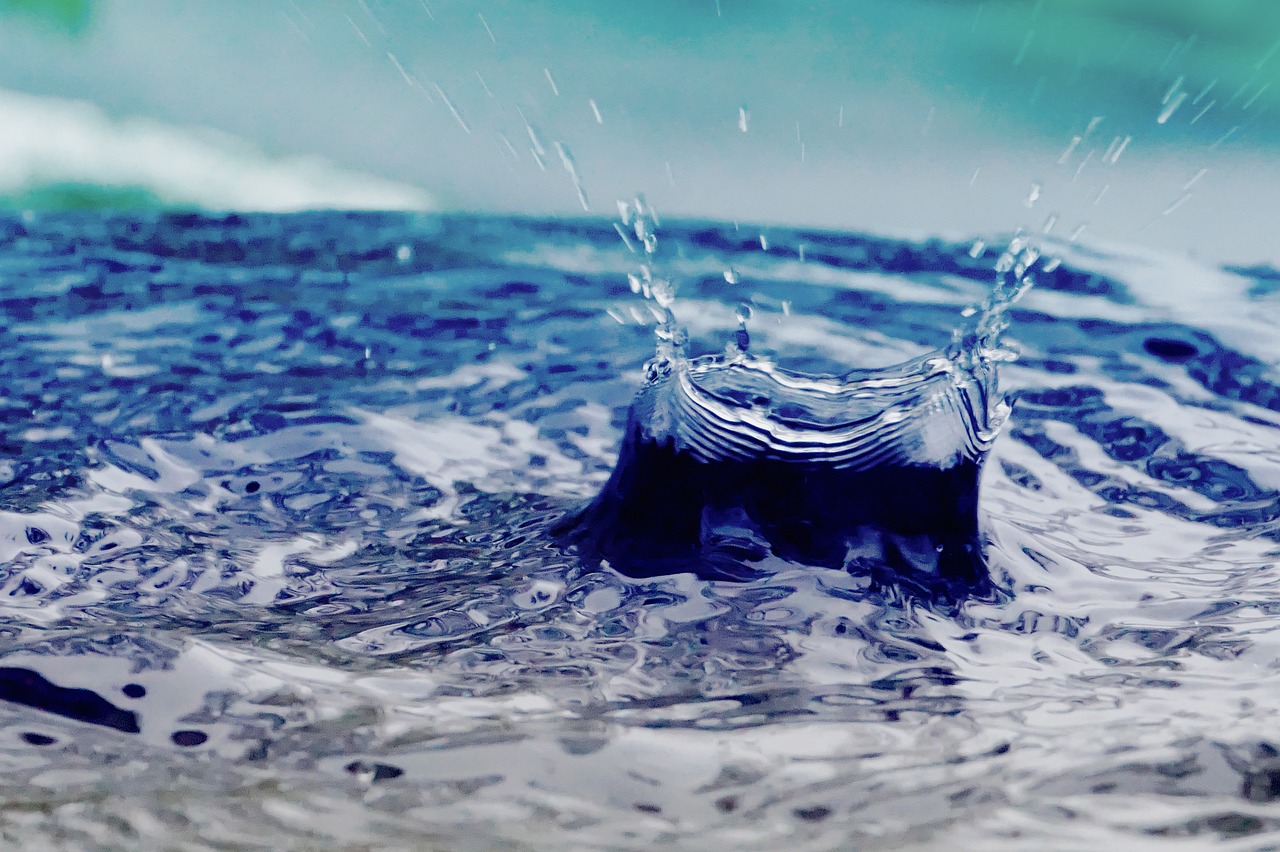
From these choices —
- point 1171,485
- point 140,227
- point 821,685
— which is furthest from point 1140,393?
point 140,227

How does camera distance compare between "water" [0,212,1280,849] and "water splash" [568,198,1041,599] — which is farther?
"water splash" [568,198,1041,599]

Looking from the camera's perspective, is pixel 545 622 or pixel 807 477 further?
A: pixel 807 477

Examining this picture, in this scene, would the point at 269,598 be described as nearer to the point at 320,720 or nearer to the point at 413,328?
the point at 320,720

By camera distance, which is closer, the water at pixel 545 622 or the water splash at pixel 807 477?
the water at pixel 545 622

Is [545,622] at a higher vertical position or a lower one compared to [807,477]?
lower
